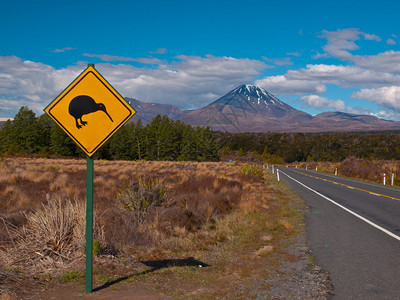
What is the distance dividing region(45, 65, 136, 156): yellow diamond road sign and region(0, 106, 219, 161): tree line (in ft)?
206

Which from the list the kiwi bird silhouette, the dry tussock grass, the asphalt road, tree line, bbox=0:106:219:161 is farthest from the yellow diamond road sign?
tree line, bbox=0:106:219:161

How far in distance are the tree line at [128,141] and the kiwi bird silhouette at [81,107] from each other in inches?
2477

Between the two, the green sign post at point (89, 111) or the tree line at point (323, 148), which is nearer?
the green sign post at point (89, 111)

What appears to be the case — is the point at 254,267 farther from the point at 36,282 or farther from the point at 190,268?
the point at 36,282

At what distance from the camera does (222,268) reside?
606cm

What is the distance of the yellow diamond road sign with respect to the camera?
14.8 ft

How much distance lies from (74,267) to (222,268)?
245 cm

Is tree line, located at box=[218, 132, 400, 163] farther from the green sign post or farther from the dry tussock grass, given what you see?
the green sign post

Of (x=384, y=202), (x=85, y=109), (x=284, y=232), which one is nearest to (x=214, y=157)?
(x=384, y=202)

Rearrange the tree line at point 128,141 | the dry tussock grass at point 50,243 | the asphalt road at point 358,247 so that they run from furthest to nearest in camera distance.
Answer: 1. the tree line at point 128,141
2. the dry tussock grass at point 50,243
3. the asphalt road at point 358,247

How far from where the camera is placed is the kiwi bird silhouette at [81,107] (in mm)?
4562

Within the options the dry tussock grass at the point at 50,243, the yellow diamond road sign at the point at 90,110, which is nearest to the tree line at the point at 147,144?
the dry tussock grass at the point at 50,243

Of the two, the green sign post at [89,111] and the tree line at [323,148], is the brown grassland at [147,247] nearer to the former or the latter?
the green sign post at [89,111]

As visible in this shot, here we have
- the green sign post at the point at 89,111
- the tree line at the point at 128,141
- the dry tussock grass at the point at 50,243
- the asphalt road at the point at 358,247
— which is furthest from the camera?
the tree line at the point at 128,141
